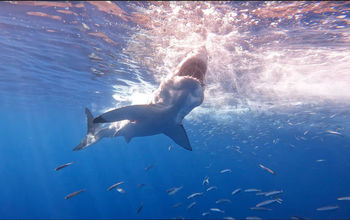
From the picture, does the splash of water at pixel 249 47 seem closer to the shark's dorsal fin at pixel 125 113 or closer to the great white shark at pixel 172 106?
the great white shark at pixel 172 106

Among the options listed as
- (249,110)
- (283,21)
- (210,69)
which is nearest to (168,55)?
(210,69)

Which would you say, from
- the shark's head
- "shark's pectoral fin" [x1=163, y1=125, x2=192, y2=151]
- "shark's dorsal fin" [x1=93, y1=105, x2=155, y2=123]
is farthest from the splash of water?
"shark's pectoral fin" [x1=163, y1=125, x2=192, y2=151]

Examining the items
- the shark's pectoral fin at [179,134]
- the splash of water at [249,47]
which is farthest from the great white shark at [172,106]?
the splash of water at [249,47]

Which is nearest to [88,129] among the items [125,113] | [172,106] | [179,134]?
[179,134]

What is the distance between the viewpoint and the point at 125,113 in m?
5.27

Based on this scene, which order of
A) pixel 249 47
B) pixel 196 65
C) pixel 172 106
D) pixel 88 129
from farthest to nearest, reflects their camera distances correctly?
pixel 249 47 → pixel 88 129 → pixel 172 106 → pixel 196 65

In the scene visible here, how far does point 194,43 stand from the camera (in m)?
9.47

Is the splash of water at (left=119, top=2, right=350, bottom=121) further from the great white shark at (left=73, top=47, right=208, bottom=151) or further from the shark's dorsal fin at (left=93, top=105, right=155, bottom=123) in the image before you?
the shark's dorsal fin at (left=93, top=105, right=155, bottom=123)

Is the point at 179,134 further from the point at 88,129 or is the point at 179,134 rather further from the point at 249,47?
the point at 249,47

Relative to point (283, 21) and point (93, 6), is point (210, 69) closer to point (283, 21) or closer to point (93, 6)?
point (283, 21)

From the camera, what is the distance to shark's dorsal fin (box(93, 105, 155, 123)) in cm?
496

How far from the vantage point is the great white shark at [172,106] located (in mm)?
4414

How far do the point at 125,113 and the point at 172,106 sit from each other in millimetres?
1314

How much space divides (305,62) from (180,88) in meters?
10.6
